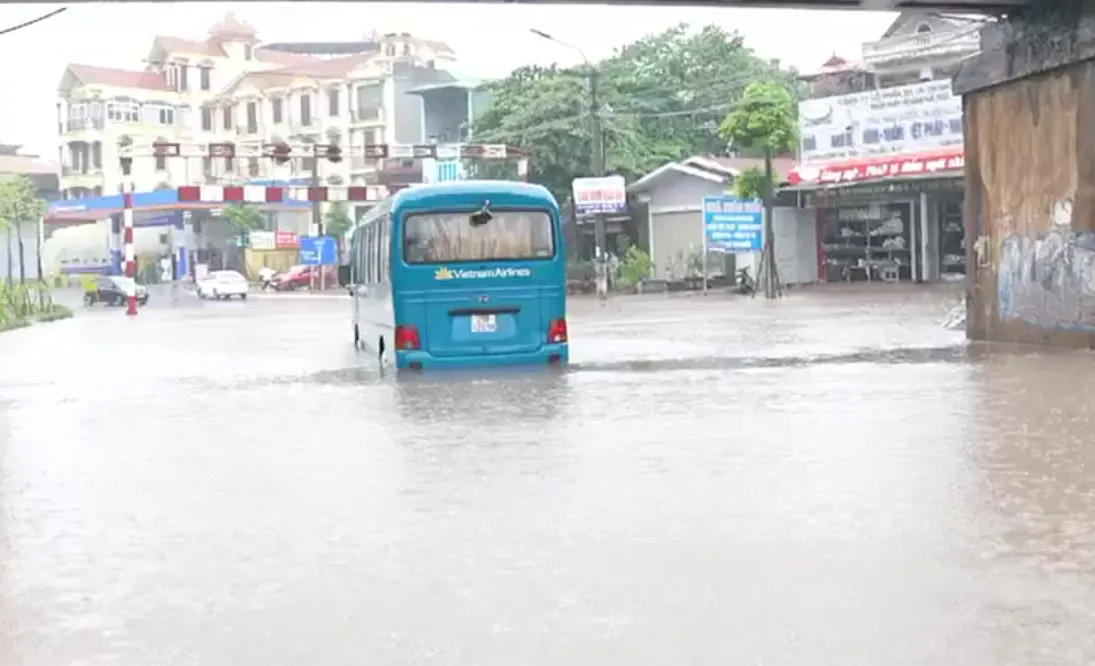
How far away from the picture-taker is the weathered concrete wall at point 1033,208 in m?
17.8

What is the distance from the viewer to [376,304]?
64.4 ft

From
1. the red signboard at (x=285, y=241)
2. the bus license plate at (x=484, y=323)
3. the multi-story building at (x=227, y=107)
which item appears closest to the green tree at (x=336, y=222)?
the red signboard at (x=285, y=241)

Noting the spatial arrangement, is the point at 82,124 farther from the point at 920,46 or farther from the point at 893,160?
the point at 893,160

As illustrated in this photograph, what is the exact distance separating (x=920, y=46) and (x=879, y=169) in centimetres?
553

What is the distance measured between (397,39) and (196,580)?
8857 centimetres

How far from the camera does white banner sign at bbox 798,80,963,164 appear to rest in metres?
40.8

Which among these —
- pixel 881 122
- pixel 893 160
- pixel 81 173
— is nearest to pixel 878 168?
pixel 893 160

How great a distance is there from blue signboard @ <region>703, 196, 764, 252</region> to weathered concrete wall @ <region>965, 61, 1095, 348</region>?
809 inches

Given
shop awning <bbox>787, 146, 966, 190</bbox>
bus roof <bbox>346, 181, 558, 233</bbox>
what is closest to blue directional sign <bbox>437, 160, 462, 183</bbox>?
shop awning <bbox>787, 146, 966, 190</bbox>

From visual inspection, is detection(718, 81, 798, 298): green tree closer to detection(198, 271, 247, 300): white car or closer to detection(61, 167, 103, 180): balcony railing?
detection(198, 271, 247, 300): white car

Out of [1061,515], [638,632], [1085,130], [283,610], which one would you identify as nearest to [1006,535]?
[1061,515]

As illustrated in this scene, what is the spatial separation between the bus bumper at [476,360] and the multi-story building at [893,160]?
81.6 feet

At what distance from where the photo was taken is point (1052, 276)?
18.5 metres

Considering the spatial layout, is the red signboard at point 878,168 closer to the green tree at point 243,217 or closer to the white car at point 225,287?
the white car at point 225,287
